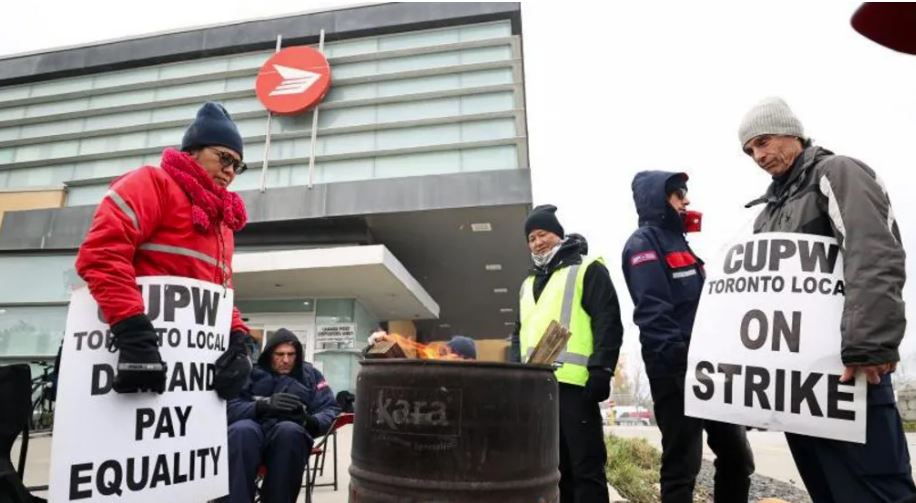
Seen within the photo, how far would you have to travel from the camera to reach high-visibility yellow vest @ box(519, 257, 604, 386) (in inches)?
119

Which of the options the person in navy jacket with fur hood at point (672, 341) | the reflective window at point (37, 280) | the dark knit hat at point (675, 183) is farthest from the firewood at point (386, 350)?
the reflective window at point (37, 280)

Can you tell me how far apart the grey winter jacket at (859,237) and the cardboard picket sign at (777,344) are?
0.09 meters

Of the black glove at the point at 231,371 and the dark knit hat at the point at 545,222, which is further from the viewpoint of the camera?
the dark knit hat at the point at 545,222

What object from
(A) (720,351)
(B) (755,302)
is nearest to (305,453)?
(A) (720,351)

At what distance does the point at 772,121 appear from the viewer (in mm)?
2141

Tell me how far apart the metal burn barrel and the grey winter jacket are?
111cm

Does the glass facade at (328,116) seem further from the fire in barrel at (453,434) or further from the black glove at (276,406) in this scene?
the fire in barrel at (453,434)

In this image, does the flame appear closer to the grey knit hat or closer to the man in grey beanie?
the man in grey beanie

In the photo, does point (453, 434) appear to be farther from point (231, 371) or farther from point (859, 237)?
point (859, 237)

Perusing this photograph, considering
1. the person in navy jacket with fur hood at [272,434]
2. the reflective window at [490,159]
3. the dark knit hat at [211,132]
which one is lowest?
the person in navy jacket with fur hood at [272,434]

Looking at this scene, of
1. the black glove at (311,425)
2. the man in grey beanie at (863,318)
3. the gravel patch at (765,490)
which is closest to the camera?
the man in grey beanie at (863,318)

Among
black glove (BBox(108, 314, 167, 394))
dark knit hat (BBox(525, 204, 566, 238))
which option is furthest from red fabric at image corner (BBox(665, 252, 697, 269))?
black glove (BBox(108, 314, 167, 394))

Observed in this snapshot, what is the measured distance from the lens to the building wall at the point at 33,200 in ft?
53.2

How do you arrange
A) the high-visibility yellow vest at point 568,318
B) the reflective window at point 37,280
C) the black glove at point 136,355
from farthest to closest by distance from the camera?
the reflective window at point 37,280 < the high-visibility yellow vest at point 568,318 < the black glove at point 136,355
